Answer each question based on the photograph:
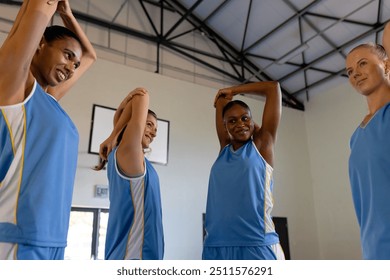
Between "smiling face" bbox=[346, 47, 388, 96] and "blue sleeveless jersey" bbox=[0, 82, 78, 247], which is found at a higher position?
"smiling face" bbox=[346, 47, 388, 96]

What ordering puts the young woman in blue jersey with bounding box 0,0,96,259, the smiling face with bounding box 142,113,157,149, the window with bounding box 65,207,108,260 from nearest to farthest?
the young woman in blue jersey with bounding box 0,0,96,259
the smiling face with bounding box 142,113,157,149
the window with bounding box 65,207,108,260

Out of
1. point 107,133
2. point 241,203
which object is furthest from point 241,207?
point 107,133

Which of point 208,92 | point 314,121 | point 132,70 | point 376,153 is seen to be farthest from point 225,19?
point 376,153

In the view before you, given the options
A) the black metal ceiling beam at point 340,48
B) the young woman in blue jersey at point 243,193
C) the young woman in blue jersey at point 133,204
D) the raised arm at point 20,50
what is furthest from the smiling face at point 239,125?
the black metal ceiling beam at point 340,48

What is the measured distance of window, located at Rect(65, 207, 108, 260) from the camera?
17.0 ft

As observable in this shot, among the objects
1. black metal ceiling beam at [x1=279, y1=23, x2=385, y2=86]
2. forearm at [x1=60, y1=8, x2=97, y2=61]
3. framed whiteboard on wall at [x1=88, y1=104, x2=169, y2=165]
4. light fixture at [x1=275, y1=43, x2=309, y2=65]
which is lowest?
forearm at [x1=60, y1=8, x2=97, y2=61]

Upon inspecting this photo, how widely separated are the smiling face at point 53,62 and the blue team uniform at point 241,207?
92cm

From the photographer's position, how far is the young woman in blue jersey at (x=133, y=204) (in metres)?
1.56

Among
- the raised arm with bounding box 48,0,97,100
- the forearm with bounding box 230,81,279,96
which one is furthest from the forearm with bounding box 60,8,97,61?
the forearm with bounding box 230,81,279,96

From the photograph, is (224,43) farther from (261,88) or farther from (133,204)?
(133,204)

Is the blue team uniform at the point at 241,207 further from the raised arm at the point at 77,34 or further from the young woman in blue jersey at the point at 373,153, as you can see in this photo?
the raised arm at the point at 77,34

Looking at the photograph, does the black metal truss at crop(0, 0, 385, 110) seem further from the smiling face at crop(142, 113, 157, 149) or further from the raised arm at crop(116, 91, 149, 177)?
the raised arm at crop(116, 91, 149, 177)

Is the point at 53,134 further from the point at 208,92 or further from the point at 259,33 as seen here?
the point at 259,33

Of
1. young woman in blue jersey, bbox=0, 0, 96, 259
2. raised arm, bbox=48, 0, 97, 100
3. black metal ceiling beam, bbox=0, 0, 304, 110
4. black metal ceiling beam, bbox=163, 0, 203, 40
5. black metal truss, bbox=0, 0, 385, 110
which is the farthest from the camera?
black metal ceiling beam, bbox=163, 0, 203, 40
